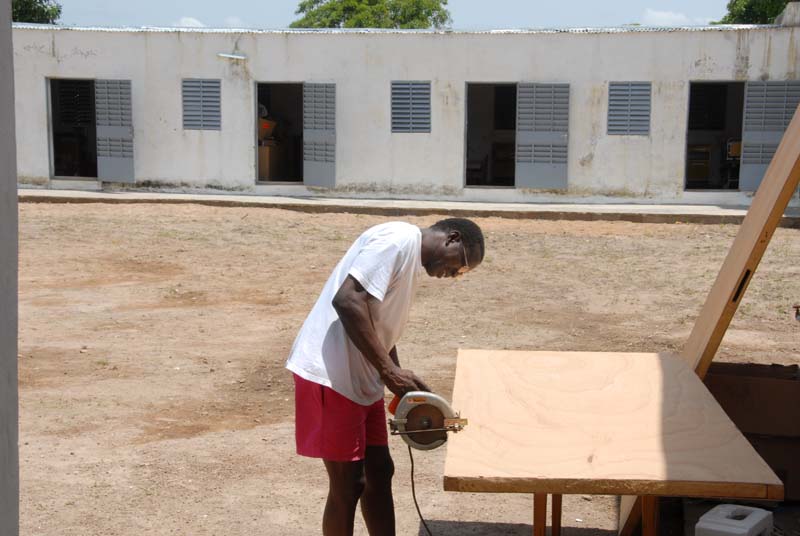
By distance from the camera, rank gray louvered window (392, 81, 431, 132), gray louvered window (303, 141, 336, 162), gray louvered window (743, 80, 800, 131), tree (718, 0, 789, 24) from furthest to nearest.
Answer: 1. tree (718, 0, 789, 24)
2. gray louvered window (303, 141, 336, 162)
3. gray louvered window (392, 81, 431, 132)
4. gray louvered window (743, 80, 800, 131)

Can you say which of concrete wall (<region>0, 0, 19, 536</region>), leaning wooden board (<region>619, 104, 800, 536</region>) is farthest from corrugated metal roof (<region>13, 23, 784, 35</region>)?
concrete wall (<region>0, 0, 19, 536</region>)

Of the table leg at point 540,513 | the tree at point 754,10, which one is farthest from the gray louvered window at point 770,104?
the table leg at point 540,513

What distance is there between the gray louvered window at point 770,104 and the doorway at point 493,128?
6.54 meters

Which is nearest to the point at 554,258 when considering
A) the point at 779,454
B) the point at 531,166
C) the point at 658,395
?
the point at 531,166

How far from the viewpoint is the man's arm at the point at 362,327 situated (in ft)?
9.80

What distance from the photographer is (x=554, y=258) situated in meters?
11.6

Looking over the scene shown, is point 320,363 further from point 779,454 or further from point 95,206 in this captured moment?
point 95,206

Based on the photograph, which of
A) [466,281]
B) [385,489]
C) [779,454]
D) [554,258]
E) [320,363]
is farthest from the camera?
[554,258]

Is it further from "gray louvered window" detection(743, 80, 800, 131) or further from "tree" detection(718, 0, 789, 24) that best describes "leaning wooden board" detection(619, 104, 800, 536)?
"tree" detection(718, 0, 789, 24)

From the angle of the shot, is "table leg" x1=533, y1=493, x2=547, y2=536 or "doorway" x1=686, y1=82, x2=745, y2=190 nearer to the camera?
"table leg" x1=533, y1=493, x2=547, y2=536

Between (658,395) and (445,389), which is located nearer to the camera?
(658,395)

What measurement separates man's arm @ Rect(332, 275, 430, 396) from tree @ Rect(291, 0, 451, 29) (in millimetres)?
33111

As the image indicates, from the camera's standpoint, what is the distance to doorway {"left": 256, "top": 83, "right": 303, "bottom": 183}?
720 inches

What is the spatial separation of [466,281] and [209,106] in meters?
8.54
